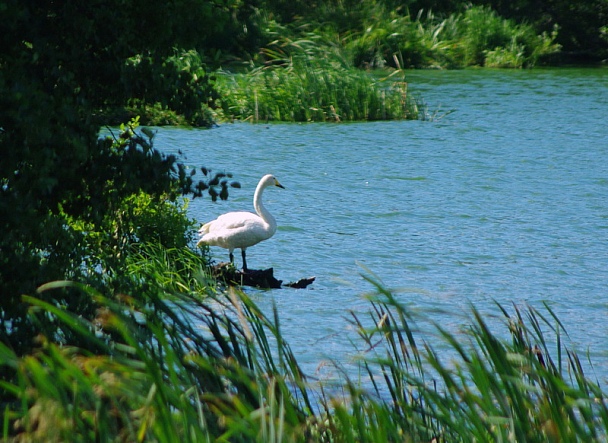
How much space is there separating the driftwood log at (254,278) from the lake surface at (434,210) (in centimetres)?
11

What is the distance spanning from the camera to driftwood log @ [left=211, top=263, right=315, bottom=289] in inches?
333

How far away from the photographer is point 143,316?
6.24m

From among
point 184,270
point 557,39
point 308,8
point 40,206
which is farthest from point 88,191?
point 557,39

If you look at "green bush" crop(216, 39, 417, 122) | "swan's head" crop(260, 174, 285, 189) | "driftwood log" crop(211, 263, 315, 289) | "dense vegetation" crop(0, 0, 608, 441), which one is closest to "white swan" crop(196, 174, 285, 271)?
"driftwood log" crop(211, 263, 315, 289)

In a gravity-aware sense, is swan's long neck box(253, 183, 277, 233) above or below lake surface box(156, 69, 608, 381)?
above

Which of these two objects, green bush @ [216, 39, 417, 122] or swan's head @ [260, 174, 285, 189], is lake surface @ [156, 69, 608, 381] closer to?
green bush @ [216, 39, 417, 122]

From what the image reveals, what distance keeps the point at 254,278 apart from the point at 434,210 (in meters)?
4.70

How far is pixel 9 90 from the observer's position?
4.29 metres

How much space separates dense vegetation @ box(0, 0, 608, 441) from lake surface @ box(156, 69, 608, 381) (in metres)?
0.40

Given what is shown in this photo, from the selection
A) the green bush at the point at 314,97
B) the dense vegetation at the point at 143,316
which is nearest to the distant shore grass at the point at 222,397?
the dense vegetation at the point at 143,316

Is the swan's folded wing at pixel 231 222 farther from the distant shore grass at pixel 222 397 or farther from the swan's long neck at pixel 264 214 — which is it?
the distant shore grass at pixel 222 397

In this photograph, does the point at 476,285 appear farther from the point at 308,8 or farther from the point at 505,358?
the point at 308,8

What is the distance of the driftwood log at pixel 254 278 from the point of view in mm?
8453

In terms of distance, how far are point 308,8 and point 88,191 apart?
30.6 m
